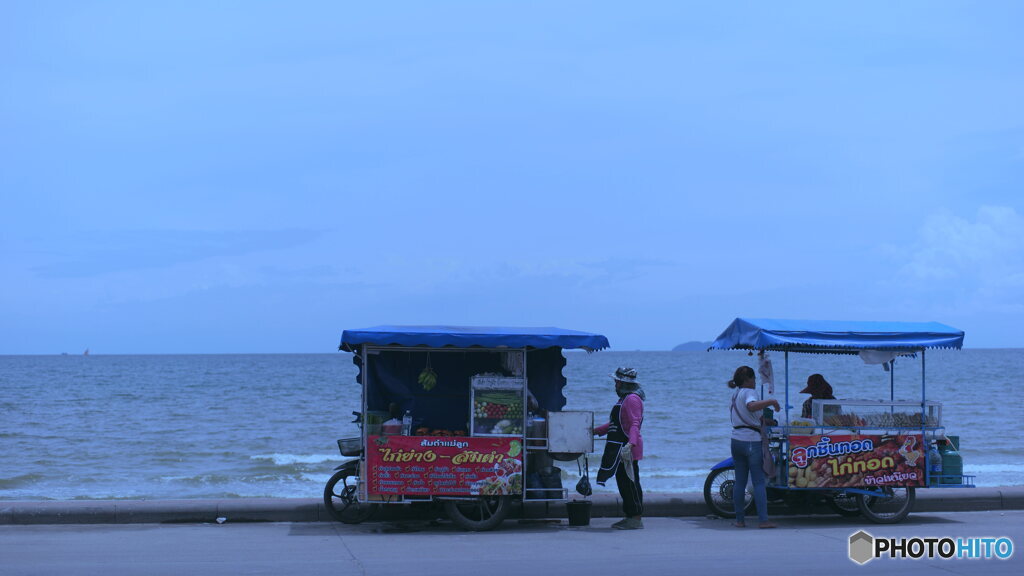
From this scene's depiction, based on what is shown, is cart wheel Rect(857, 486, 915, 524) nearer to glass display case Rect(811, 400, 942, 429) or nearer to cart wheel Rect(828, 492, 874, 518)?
cart wheel Rect(828, 492, 874, 518)

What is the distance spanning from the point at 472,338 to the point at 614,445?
6.13 ft

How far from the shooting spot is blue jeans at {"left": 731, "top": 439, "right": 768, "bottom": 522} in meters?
10.1

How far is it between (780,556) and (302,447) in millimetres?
18879

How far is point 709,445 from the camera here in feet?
80.7

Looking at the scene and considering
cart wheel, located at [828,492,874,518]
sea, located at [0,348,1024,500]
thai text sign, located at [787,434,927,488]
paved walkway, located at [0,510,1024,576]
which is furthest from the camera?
sea, located at [0,348,1024,500]

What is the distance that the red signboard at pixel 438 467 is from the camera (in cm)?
986

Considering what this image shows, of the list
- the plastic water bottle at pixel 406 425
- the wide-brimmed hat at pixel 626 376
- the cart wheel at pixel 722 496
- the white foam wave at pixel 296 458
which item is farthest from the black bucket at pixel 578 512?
the white foam wave at pixel 296 458

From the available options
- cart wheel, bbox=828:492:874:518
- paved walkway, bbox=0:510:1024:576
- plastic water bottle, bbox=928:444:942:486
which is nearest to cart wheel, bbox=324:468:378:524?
paved walkway, bbox=0:510:1024:576

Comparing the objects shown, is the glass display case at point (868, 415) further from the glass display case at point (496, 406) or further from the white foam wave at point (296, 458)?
the white foam wave at point (296, 458)

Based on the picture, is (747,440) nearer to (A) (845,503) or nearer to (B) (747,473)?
(B) (747,473)

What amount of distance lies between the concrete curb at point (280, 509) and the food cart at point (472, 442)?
37 centimetres

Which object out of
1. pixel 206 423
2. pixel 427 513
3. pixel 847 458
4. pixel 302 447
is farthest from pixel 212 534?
pixel 206 423

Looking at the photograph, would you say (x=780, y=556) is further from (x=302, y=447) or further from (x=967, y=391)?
(x=967, y=391)

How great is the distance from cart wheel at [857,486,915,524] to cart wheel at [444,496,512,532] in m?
3.72
